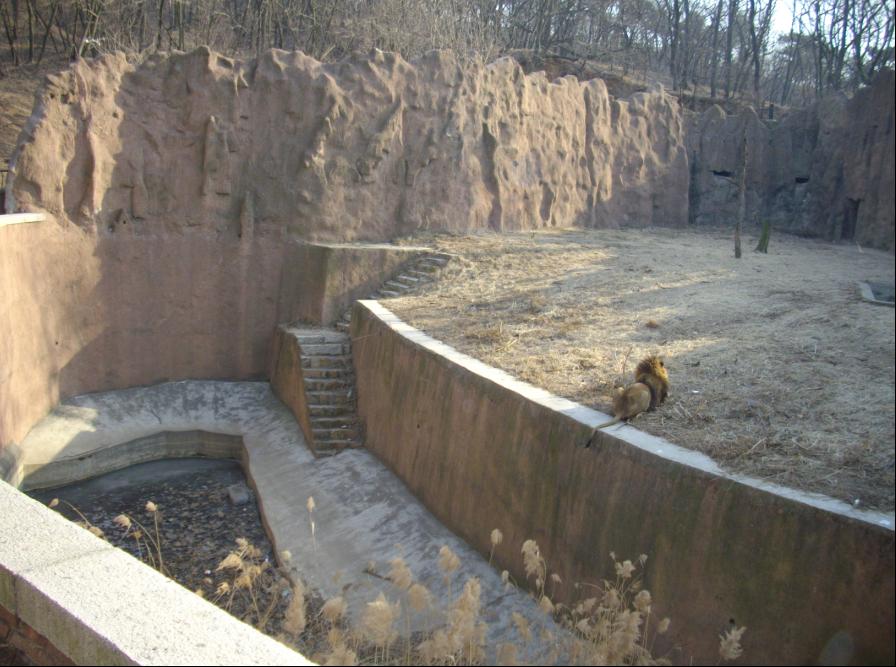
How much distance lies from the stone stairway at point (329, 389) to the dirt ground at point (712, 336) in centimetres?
110

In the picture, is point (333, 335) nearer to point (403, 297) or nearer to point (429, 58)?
point (403, 297)

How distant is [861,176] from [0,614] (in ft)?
59.2

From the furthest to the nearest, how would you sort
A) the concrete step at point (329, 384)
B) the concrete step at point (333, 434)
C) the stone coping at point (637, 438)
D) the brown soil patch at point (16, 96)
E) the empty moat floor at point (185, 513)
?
the brown soil patch at point (16, 96), the concrete step at point (329, 384), the concrete step at point (333, 434), the empty moat floor at point (185, 513), the stone coping at point (637, 438)

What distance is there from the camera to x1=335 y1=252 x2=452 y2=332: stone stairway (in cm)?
1327

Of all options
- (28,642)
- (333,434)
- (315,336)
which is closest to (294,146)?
(315,336)

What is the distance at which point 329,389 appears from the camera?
37.7 ft

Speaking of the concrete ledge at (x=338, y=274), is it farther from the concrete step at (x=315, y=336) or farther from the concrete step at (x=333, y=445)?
the concrete step at (x=333, y=445)

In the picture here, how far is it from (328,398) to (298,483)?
1541 millimetres

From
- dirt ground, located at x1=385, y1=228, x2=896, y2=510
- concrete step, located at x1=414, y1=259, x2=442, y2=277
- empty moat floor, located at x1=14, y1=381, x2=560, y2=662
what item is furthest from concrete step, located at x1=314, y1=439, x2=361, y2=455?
concrete step, located at x1=414, y1=259, x2=442, y2=277

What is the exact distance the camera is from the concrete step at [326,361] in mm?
11711

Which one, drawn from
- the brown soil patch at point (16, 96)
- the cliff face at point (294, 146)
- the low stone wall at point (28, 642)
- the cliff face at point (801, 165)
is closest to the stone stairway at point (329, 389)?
the cliff face at point (294, 146)

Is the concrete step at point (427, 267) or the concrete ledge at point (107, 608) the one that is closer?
the concrete ledge at point (107, 608)

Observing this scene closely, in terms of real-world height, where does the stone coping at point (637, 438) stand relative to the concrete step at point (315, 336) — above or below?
above

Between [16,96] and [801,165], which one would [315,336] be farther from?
[801,165]
